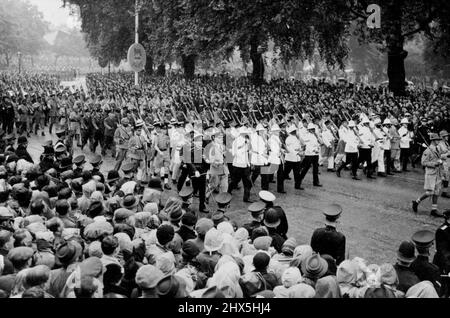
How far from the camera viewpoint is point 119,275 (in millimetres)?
4828

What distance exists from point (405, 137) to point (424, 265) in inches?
376

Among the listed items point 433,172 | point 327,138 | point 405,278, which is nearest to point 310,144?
point 327,138

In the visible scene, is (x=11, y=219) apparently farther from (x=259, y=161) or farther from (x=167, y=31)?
(x=167, y=31)

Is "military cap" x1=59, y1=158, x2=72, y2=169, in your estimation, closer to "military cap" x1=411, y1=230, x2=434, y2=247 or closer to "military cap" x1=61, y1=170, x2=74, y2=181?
"military cap" x1=61, y1=170, x2=74, y2=181

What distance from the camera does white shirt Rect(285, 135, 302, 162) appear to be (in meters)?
12.0

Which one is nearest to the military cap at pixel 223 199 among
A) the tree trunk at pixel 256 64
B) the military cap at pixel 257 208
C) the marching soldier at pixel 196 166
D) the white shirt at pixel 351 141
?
the military cap at pixel 257 208

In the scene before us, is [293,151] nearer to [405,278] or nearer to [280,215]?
[280,215]

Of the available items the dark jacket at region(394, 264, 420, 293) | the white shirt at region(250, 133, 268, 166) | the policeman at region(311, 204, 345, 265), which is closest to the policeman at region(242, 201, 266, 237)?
the policeman at region(311, 204, 345, 265)

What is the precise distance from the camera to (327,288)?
447 centimetres

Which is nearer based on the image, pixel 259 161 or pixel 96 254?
pixel 96 254

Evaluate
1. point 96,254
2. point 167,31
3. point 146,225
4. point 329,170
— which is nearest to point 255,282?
point 96,254

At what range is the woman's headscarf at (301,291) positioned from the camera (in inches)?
173

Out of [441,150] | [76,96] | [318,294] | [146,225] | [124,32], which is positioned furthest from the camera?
[124,32]

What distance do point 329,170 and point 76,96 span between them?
12.1 m
